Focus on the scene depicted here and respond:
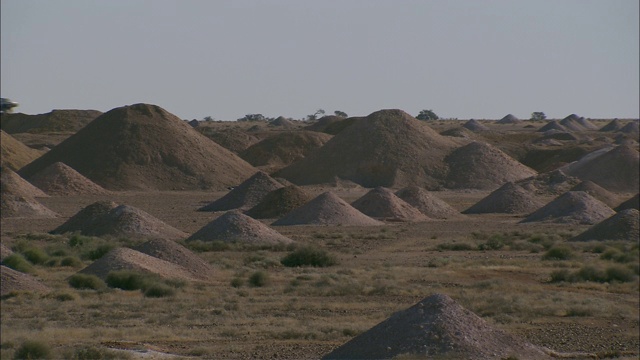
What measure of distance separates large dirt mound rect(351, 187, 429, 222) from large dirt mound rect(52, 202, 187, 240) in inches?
593

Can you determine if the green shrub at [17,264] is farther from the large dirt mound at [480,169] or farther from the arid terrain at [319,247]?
the large dirt mound at [480,169]

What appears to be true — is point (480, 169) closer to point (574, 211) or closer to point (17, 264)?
point (574, 211)

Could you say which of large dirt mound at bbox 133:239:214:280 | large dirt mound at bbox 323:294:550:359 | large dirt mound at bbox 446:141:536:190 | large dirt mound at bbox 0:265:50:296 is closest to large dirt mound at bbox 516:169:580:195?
large dirt mound at bbox 446:141:536:190

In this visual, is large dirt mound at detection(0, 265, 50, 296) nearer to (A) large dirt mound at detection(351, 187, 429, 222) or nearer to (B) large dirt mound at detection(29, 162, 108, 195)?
(A) large dirt mound at detection(351, 187, 429, 222)

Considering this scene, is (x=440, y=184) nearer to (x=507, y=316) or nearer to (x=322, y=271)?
(x=322, y=271)

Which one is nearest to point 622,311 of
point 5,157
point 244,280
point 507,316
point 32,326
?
point 507,316

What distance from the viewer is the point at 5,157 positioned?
97875mm

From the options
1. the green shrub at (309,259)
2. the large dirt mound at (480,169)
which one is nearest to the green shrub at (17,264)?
the green shrub at (309,259)

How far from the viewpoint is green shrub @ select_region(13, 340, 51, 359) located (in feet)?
62.4

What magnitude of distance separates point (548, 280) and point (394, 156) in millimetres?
53040

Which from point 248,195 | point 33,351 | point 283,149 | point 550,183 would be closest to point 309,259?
point 33,351

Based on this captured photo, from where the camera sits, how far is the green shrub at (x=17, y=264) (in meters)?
35.2

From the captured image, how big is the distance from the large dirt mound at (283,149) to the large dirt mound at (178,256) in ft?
224

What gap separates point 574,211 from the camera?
6228 cm
